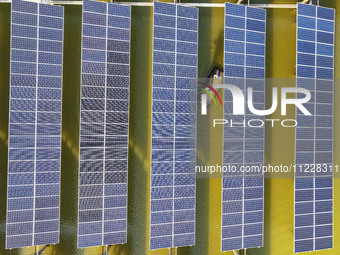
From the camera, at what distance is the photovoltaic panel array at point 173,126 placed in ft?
22.2

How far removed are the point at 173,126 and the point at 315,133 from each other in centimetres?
520

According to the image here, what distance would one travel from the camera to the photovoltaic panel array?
267 inches

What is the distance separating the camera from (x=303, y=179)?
23.7ft

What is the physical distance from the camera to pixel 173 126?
22.5 feet

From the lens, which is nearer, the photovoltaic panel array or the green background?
the photovoltaic panel array

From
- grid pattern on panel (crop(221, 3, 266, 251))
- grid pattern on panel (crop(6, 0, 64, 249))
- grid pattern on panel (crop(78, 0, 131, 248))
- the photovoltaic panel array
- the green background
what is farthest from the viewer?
the green background

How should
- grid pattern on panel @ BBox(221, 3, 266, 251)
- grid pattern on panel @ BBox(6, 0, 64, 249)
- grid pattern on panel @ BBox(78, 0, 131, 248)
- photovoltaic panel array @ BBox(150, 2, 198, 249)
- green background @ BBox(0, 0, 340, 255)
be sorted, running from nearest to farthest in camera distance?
grid pattern on panel @ BBox(6, 0, 64, 249)
grid pattern on panel @ BBox(78, 0, 131, 248)
photovoltaic panel array @ BBox(150, 2, 198, 249)
grid pattern on panel @ BBox(221, 3, 266, 251)
green background @ BBox(0, 0, 340, 255)

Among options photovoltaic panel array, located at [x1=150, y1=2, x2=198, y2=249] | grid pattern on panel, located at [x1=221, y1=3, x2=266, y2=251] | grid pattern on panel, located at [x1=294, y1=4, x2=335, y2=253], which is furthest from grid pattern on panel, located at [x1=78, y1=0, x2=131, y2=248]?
grid pattern on panel, located at [x1=294, y1=4, x2=335, y2=253]

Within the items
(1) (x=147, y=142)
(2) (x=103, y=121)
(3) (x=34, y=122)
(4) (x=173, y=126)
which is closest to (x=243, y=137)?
(4) (x=173, y=126)

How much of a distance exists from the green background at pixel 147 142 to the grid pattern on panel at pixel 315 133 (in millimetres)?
639

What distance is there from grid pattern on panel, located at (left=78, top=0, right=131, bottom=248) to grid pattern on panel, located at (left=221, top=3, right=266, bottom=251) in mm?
3513

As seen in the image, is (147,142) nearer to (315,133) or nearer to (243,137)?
(243,137)

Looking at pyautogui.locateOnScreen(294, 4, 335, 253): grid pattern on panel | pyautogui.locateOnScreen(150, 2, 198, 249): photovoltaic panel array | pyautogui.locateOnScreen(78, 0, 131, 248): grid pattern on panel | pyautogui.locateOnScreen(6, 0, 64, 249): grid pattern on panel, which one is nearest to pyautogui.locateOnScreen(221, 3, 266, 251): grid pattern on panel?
pyautogui.locateOnScreen(150, 2, 198, 249): photovoltaic panel array

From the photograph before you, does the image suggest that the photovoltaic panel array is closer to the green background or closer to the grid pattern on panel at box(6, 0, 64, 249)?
the green background
